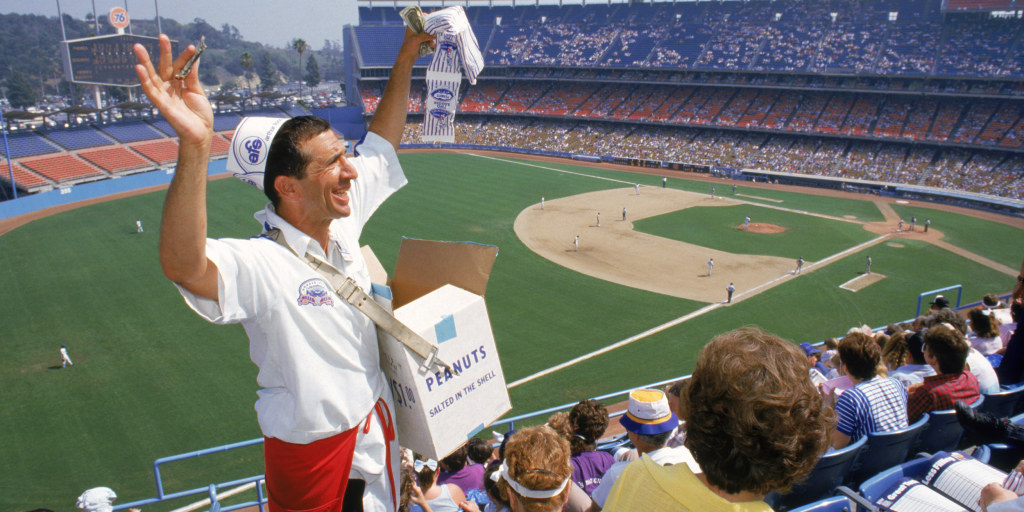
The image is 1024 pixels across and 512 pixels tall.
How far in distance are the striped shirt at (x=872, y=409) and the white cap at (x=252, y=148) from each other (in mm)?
4957

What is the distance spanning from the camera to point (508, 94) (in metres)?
66.0

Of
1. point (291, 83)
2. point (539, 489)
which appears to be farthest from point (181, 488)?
point (291, 83)

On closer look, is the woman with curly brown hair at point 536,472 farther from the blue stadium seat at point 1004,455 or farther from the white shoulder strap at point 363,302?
the blue stadium seat at point 1004,455

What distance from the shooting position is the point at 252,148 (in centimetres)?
286

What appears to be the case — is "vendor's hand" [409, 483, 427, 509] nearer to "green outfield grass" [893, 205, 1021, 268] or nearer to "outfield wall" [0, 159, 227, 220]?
"green outfield grass" [893, 205, 1021, 268]

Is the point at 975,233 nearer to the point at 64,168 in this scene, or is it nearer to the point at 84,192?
the point at 84,192

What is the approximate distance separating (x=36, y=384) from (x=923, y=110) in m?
54.1

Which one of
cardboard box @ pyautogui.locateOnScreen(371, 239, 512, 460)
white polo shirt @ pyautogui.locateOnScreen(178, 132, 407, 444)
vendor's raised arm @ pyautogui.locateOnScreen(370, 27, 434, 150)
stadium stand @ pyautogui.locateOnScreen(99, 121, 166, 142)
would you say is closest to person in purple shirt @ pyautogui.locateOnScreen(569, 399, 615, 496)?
cardboard box @ pyautogui.locateOnScreen(371, 239, 512, 460)

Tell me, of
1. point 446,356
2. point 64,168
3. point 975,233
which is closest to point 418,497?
point 446,356

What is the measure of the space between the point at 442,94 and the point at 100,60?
60630 mm

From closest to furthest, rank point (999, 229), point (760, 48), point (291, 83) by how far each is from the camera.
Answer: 1. point (999, 229)
2. point (760, 48)
3. point (291, 83)

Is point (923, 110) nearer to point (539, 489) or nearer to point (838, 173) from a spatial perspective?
point (838, 173)

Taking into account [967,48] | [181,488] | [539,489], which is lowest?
[181,488]

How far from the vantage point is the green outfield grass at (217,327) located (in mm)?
15195
